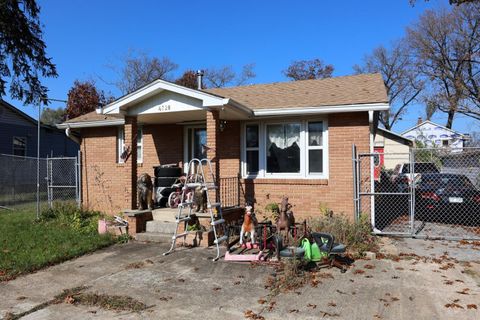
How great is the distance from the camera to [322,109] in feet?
29.4

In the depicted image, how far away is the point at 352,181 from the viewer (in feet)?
29.5

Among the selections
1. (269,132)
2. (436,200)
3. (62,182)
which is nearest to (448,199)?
(436,200)

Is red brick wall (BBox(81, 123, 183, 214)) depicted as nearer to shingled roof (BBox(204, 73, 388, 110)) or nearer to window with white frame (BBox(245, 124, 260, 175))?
window with white frame (BBox(245, 124, 260, 175))

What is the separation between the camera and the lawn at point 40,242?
6.91 m

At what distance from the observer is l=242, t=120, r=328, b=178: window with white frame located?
9.55m

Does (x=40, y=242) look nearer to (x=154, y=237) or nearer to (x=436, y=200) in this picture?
(x=154, y=237)

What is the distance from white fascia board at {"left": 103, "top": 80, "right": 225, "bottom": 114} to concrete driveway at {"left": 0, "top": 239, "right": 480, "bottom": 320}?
317 centimetres

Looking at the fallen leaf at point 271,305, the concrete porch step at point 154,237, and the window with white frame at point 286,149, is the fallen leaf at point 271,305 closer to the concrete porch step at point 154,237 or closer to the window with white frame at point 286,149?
the concrete porch step at point 154,237

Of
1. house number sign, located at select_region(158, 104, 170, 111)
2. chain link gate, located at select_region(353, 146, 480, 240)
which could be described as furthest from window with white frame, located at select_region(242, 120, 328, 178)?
house number sign, located at select_region(158, 104, 170, 111)

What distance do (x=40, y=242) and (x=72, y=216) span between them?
7.21 ft

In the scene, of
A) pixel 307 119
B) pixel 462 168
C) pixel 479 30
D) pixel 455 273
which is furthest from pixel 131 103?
pixel 479 30

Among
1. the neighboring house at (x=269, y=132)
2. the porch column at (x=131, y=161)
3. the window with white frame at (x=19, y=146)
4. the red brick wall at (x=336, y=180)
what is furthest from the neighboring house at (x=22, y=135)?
the red brick wall at (x=336, y=180)

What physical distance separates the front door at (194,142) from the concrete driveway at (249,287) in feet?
13.8

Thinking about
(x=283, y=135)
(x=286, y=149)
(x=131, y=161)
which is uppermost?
(x=283, y=135)
